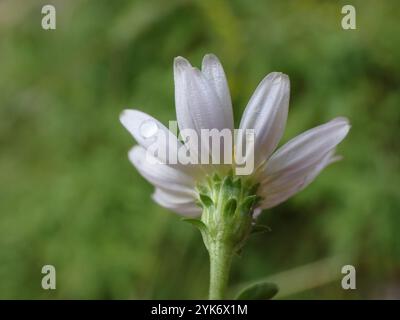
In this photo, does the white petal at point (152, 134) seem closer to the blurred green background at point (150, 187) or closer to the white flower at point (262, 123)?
the white flower at point (262, 123)

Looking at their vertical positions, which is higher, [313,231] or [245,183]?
[313,231]

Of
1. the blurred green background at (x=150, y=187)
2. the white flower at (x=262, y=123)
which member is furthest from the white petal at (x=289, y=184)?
the blurred green background at (x=150, y=187)

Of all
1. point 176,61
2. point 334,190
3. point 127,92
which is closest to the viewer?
point 176,61

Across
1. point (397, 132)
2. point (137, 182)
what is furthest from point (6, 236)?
point (397, 132)

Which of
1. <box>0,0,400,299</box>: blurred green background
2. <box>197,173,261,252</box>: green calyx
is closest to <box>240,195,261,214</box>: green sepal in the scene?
<box>197,173,261,252</box>: green calyx

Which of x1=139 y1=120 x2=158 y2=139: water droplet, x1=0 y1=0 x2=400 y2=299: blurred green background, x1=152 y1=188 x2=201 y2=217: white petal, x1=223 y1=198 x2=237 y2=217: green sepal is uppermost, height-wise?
x1=0 y1=0 x2=400 y2=299: blurred green background

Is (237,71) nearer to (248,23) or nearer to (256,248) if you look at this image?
(248,23)

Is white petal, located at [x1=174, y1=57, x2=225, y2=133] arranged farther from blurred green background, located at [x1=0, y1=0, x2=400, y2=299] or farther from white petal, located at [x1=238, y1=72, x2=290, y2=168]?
blurred green background, located at [x1=0, y1=0, x2=400, y2=299]
